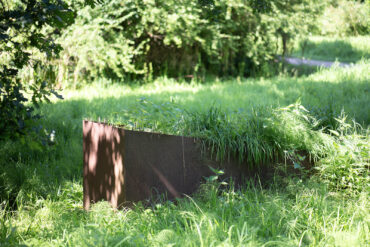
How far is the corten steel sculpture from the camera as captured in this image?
3.71 metres

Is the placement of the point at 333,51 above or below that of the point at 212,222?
above

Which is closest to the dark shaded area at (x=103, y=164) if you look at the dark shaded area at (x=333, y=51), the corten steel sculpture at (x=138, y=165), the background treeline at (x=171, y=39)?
the corten steel sculpture at (x=138, y=165)

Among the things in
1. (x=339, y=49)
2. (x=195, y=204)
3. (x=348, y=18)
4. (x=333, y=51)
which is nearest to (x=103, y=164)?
(x=195, y=204)

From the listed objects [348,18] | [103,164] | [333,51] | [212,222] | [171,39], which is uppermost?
[348,18]

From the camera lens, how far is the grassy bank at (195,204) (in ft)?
9.08

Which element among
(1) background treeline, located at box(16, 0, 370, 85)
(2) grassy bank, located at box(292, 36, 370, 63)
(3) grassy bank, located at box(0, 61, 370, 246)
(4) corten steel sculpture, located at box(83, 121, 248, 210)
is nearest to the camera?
(3) grassy bank, located at box(0, 61, 370, 246)

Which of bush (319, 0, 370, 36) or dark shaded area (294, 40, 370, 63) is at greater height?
bush (319, 0, 370, 36)

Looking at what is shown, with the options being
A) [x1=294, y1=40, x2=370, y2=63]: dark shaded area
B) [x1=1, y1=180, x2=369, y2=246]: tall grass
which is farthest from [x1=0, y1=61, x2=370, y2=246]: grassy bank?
[x1=294, y1=40, x2=370, y2=63]: dark shaded area

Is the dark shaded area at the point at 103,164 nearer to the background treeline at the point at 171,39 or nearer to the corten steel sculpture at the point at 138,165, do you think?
the corten steel sculpture at the point at 138,165

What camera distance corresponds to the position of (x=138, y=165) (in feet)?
12.3

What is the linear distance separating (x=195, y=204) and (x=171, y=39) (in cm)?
741

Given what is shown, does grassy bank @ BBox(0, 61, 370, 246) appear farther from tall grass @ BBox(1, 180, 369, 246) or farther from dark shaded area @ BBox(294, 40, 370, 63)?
dark shaded area @ BBox(294, 40, 370, 63)

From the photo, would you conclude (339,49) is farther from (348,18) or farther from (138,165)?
(138,165)

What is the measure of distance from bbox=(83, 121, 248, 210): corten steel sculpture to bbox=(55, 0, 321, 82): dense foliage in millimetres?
5696
